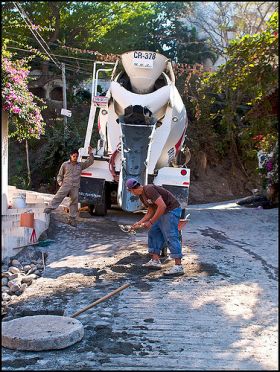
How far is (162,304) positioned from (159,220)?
70.6 inches

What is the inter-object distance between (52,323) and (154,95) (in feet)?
23.6

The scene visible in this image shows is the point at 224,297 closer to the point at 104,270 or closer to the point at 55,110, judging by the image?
the point at 104,270

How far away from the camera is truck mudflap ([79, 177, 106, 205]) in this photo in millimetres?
11555

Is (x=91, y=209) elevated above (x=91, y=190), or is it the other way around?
(x=91, y=190)

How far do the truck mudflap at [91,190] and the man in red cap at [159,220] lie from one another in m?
4.23

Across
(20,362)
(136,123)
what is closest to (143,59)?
(136,123)

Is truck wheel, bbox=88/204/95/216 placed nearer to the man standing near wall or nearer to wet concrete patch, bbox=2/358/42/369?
the man standing near wall

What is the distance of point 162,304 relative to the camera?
18.5 feet

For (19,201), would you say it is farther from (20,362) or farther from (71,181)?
(20,362)

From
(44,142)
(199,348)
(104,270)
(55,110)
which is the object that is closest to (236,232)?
(104,270)

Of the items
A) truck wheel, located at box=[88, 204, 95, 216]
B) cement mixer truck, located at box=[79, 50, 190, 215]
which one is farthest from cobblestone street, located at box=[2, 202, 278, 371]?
truck wheel, located at box=[88, 204, 95, 216]

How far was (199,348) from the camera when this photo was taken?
4.42 m

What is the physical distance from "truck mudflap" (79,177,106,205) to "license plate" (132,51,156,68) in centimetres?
248

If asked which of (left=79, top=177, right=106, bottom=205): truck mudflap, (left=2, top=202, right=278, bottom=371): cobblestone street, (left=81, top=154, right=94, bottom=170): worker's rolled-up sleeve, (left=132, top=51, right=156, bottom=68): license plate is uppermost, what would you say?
(left=132, top=51, right=156, bottom=68): license plate
